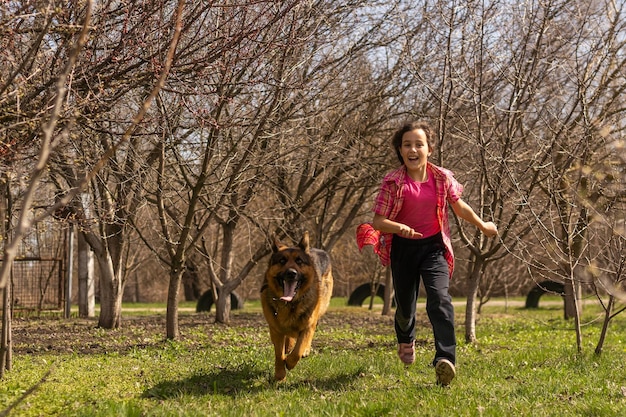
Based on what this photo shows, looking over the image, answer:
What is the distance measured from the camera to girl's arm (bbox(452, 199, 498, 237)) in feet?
18.6

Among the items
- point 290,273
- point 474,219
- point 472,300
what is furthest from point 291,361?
point 472,300

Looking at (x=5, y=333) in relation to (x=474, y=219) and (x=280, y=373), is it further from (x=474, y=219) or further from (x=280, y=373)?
(x=474, y=219)

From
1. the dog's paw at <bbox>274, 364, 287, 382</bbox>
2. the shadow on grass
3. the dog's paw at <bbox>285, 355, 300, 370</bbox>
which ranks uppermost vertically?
the dog's paw at <bbox>285, 355, 300, 370</bbox>

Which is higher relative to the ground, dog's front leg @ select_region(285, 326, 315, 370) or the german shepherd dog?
the german shepherd dog

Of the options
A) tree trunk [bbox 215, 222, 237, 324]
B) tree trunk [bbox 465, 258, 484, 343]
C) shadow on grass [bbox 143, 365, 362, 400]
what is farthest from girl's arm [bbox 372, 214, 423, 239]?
tree trunk [bbox 215, 222, 237, 324]

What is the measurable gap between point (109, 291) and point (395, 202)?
7225mm

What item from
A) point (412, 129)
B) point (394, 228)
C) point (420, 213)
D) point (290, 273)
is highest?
point (412, 129)

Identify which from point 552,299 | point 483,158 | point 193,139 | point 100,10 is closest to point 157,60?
point 100,10

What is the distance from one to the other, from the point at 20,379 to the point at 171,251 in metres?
3.52

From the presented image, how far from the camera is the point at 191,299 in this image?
3394 centimetres

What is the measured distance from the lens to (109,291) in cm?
1148

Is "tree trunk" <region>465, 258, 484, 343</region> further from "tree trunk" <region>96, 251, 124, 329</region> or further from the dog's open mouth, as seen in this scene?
"tree trunk" <region>96, 251, 124, 329</region>

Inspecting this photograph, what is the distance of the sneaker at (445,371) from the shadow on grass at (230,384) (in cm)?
83

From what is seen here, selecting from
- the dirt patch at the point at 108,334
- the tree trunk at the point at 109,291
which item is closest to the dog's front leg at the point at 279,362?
the dirt patch at the point at 108,334
